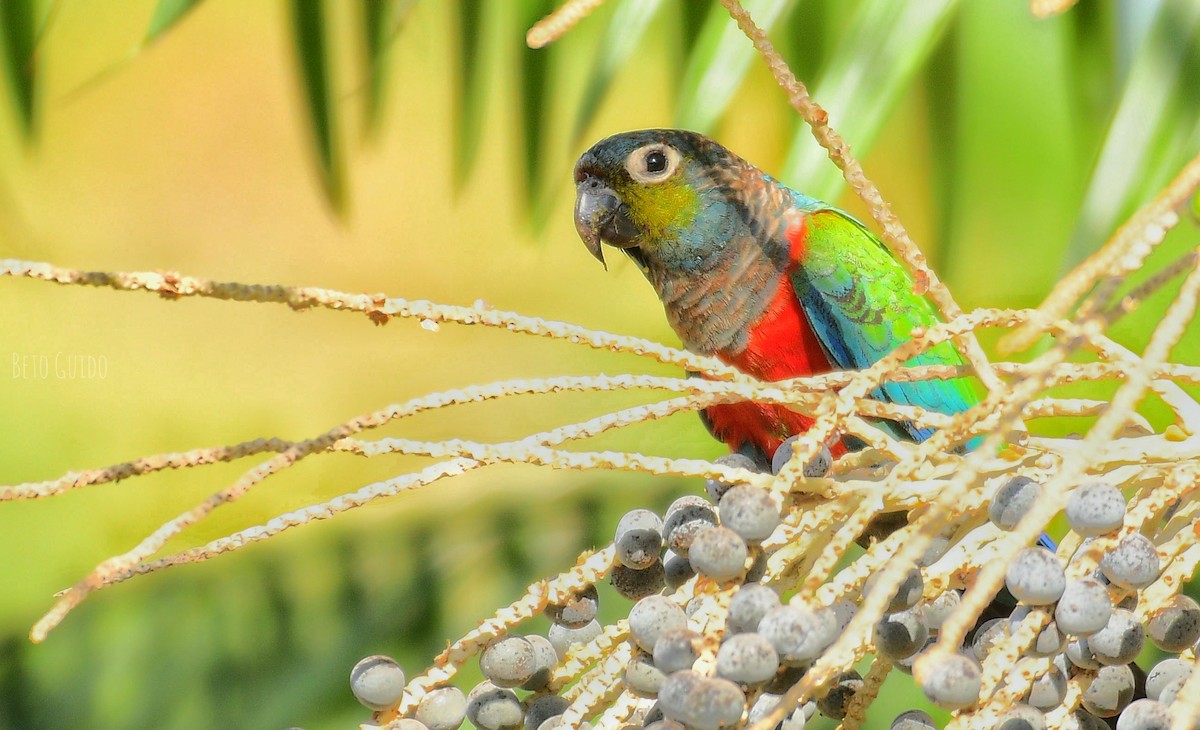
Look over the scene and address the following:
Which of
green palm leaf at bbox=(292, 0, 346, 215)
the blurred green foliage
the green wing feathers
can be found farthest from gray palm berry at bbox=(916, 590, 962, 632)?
green palm leaf at bbox=(292, 0, 346, 215)

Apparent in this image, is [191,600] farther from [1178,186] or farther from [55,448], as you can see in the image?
[1178,186]

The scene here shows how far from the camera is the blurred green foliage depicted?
101cm

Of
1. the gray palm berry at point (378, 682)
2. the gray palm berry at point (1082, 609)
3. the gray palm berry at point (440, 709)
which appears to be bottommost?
the gray palm berry at point (440, 709)

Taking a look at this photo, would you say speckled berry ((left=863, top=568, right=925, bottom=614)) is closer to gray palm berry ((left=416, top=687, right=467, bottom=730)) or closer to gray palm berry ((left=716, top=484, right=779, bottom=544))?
gray palm berry ((left=716, top=484, right=779, bottom=544))

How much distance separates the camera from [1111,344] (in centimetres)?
42

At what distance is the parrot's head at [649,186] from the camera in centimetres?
134

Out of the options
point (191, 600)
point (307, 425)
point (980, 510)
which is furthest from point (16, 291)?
point (980, 510)

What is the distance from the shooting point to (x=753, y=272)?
1.28 metres

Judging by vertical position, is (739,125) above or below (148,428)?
above

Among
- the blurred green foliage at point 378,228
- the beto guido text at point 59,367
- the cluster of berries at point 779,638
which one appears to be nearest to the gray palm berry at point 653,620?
the cluster of berries at point 779,638

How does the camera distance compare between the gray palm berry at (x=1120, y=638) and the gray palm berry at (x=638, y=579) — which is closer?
the gray palm berry at (x=1120, y=638)

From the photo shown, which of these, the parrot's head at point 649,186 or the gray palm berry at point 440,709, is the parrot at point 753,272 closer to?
the parrot's head at point 649,186

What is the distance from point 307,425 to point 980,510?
148 cm

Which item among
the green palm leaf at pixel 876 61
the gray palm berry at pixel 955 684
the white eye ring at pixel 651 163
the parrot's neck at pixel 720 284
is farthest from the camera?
the white eye ring at pixel 651 163
